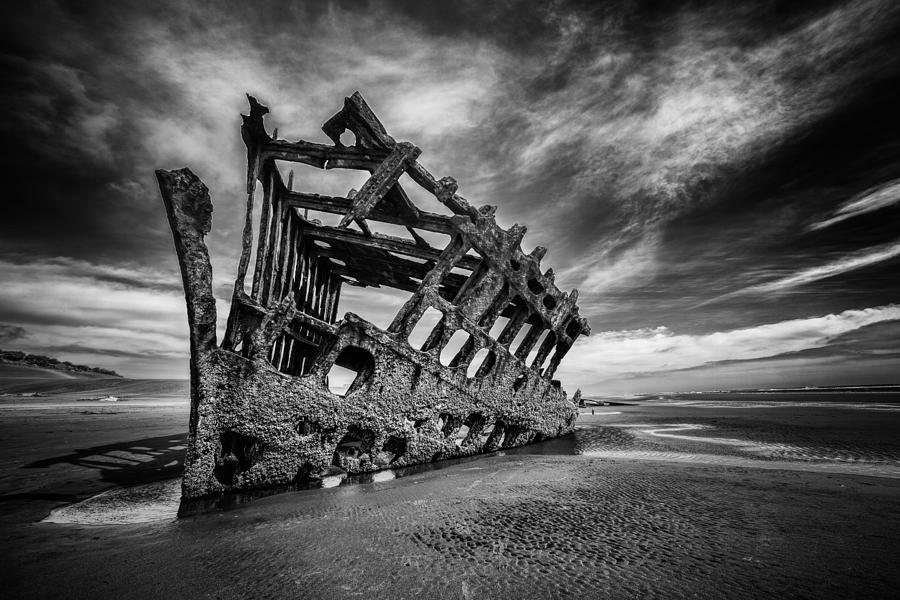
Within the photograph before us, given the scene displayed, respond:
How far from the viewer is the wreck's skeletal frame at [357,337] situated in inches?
144

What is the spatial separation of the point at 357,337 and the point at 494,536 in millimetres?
3023

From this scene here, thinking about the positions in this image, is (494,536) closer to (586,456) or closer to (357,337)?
(357,337)

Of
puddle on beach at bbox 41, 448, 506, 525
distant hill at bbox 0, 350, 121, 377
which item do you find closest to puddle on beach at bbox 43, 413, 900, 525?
puddle on beach at bbox 41, 448, 506, 525

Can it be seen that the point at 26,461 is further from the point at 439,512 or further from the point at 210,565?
the point at 439,512

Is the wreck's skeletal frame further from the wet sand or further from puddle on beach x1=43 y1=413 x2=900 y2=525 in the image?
the wet sand

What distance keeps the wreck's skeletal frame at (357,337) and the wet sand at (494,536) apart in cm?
64

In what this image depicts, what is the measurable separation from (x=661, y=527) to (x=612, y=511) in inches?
14.6

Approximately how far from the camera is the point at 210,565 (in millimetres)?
1890

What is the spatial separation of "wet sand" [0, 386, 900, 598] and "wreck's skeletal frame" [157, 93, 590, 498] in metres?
0.64

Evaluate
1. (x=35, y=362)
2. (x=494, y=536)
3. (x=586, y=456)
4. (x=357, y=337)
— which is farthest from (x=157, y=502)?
(x=35, y=362)

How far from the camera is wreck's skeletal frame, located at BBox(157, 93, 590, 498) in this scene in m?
3.66

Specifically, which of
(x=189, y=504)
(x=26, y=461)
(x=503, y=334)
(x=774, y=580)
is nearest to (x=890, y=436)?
(x=503, y=334)

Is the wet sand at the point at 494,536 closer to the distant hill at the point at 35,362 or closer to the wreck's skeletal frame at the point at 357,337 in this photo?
the wreck's skeletal frame at the point at 357,337

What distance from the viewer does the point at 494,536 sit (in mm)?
2102
